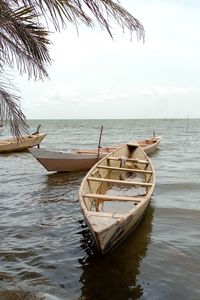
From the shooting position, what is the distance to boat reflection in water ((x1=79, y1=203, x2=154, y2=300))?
4.88m

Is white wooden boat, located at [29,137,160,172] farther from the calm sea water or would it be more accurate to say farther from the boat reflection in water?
the boat reflection in water

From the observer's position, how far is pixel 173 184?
12.9m

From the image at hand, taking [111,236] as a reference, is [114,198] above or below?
above

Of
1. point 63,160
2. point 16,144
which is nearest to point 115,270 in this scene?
point 63,160

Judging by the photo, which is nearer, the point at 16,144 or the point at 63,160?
the point at 63,160

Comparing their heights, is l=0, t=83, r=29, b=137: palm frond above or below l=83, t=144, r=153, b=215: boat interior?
above

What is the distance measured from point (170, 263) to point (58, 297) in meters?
2.13

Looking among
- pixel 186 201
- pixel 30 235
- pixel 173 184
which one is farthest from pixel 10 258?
pixel 173 184

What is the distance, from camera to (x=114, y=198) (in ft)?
23.2

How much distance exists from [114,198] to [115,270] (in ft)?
5.77

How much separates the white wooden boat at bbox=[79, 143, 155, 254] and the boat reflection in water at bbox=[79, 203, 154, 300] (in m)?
0.22

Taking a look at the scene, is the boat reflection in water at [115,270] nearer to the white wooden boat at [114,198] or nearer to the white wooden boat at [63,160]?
the white wooden boat at [114,198]

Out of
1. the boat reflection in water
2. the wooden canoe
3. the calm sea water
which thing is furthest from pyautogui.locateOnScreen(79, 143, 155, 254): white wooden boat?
the wooden canoe

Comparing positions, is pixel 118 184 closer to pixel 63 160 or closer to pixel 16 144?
pixel 63 160
